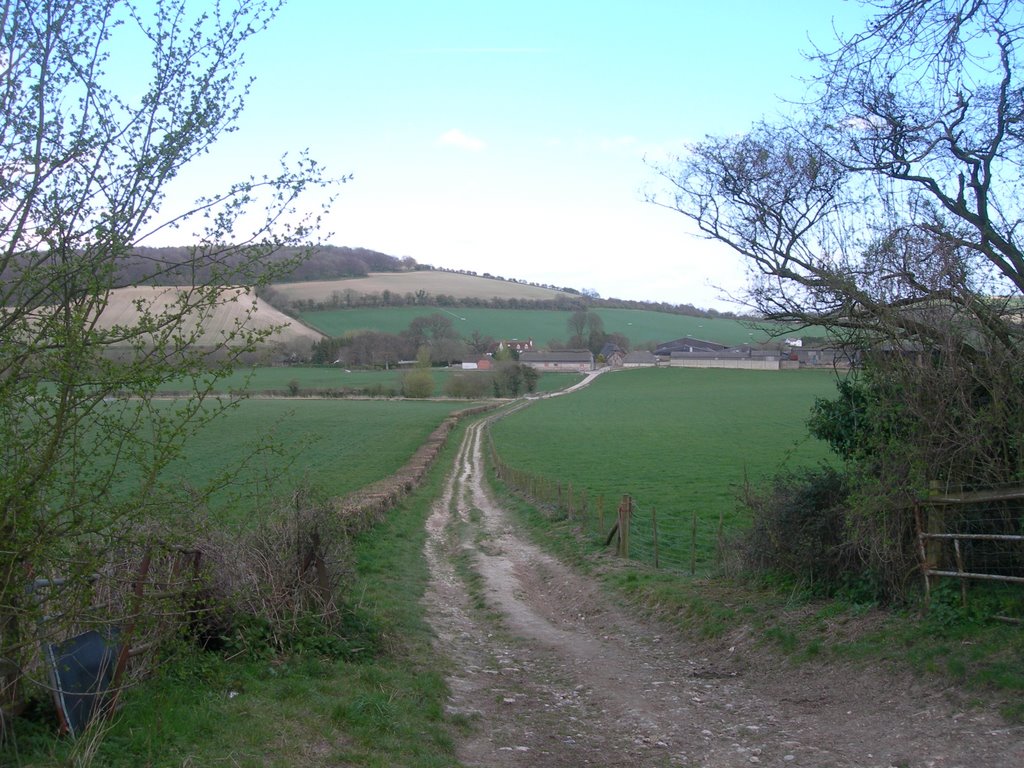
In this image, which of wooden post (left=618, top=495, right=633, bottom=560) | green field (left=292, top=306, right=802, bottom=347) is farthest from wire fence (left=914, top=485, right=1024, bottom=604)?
green field (left=292, top=306, right=802, bottom=347)

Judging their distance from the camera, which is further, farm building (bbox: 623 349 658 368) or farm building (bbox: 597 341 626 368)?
farm building (bbox: 597 341 626 368)

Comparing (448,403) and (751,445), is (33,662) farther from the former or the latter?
(448,403)

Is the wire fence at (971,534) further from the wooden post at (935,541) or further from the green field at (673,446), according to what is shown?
the green field at (673,446)

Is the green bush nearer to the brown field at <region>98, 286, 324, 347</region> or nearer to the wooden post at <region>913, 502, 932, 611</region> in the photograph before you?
the wooden post at <region>913, 502, 932, 611</region>

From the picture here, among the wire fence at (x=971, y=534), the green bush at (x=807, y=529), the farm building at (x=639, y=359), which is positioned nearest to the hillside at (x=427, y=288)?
the farm building at (x=639, y=359)

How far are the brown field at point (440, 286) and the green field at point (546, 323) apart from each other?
4.05 metres

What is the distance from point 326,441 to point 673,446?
2067cm

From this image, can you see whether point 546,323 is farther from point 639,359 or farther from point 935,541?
point 935,541

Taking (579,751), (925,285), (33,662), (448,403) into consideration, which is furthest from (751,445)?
(448,403)

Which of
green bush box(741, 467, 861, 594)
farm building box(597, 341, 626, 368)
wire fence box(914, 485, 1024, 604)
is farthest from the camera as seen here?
farm building box(597, 341, 626, 368)

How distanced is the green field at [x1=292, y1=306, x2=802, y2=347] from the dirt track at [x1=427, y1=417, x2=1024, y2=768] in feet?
342

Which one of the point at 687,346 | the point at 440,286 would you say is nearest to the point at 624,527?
the point at 687,346

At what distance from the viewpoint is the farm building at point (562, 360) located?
447ft

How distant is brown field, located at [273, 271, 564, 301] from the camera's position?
392ft
